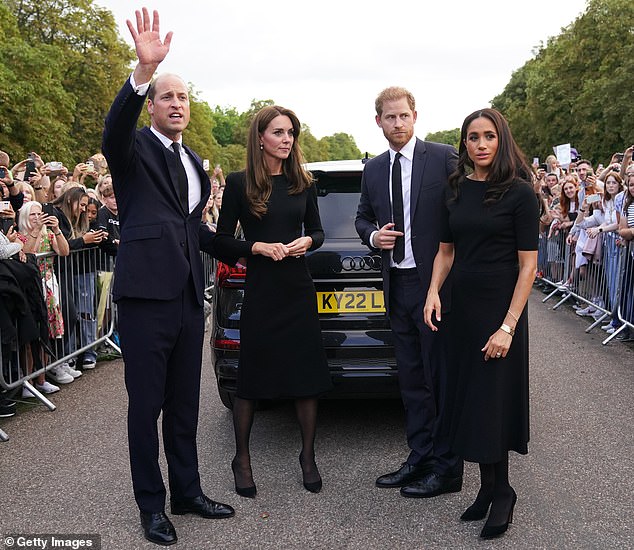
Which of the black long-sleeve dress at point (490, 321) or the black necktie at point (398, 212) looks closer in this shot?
the black long-sleeve dress at point (490, 321)

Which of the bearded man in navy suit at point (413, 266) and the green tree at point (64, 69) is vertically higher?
the green tree at point (64, 69)

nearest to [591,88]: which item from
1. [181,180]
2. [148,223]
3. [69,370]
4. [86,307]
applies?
[86,307]

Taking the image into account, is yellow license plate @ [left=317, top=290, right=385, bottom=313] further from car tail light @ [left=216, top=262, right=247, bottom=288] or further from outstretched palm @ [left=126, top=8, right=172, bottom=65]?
outstretched palm @ [left=126, top=8, right=172, bottom=65]

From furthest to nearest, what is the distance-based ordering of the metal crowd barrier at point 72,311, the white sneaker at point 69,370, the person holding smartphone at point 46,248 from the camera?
the white sneaker at point 69,370
the person holding smartphone at point 46,248
the metal crowd barrier at point 72,311

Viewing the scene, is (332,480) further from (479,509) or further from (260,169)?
(260,169)

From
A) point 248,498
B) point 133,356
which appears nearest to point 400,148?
point 133,356

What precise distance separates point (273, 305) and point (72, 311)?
11.6 ft

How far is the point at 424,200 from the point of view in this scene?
4.12 meters

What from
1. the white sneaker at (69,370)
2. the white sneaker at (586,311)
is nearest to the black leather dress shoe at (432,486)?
the white sneaker at (69,370)

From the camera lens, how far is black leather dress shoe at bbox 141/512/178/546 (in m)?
3.60

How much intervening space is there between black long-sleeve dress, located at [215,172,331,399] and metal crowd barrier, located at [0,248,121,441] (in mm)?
2526

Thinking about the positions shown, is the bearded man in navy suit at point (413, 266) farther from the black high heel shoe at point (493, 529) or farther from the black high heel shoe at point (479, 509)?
the black high heel shoe at point (493, 529)

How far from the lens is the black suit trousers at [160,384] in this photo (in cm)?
366

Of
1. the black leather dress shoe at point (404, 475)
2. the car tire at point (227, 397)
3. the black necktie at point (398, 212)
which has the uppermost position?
the black necktie at point (398, 212)
